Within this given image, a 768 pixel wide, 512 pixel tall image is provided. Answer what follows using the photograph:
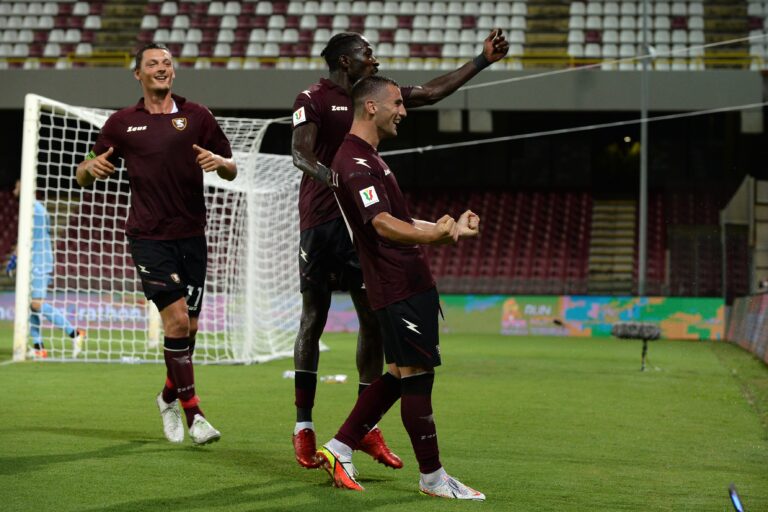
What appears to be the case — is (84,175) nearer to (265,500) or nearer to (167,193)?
(167,193)

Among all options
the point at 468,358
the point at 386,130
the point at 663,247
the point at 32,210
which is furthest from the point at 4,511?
the point at 663,247

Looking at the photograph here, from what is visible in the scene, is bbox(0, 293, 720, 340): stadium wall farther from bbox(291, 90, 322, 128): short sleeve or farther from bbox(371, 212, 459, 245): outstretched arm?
bbox(371, 212, 459, 245): outstretched arm

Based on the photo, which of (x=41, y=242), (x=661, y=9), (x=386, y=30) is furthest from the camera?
(x=661, y=9)

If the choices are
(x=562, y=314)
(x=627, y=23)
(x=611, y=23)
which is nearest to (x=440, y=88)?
(x=562, y=314)

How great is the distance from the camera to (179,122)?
236 inches

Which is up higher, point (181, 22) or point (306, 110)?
point (181, 22)

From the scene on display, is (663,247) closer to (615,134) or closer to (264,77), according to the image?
(615,134)

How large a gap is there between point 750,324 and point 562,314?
225 inches

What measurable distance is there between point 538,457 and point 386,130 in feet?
6.41

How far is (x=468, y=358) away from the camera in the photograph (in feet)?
45.5

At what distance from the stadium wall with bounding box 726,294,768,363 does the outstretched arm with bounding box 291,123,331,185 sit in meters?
8.71

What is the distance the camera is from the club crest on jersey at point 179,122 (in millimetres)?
5973

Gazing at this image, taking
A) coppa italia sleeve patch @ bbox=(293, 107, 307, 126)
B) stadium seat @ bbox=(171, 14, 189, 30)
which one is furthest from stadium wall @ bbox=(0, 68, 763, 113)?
coppa italia sleeve patch @ bbox=(293, 107, 307, 126)

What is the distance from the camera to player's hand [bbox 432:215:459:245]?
412 centimetres
